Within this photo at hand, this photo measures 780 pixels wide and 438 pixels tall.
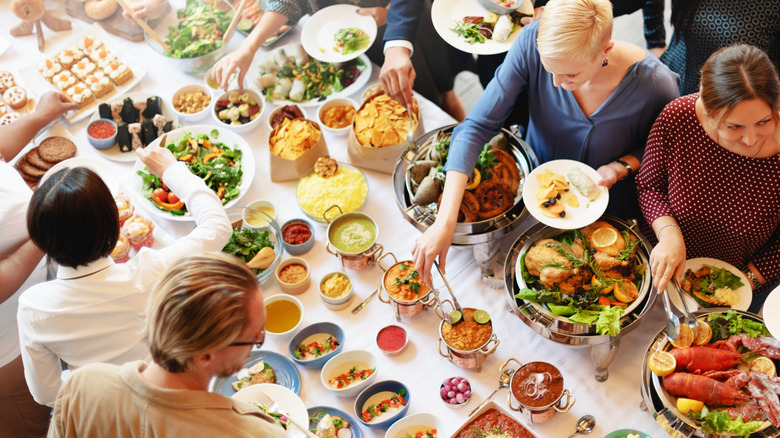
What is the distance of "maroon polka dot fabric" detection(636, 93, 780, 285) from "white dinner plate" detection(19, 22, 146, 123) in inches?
107

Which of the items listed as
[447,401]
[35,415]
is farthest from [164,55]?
[447,401]

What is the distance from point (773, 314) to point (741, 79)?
2.34ft

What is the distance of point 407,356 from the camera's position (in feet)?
7.13

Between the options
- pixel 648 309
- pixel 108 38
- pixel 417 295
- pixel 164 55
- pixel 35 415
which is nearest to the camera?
pixel 648 309

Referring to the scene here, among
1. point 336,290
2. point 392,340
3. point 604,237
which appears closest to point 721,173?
point 604,237

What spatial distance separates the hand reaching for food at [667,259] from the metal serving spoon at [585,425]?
49 cm

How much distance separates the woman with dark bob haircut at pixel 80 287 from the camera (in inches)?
70.2

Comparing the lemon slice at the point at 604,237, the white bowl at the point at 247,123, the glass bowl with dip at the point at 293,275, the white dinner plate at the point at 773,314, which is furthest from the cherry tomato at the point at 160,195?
the white dinner plate at the point at 773,314

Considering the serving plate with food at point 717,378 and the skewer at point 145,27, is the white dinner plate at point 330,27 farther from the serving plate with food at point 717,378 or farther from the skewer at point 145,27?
the serving plate with food at point 717,378

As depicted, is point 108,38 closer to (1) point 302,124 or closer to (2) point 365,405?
(1) point 302,124

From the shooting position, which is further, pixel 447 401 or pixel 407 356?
pixel 407 356

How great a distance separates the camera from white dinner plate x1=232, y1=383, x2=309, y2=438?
6.31ft

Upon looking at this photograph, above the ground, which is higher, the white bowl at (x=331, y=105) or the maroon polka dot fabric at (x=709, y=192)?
the maroon polka dot fabric at (x=709, y=192)

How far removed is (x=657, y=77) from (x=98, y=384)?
2027 millimetres
